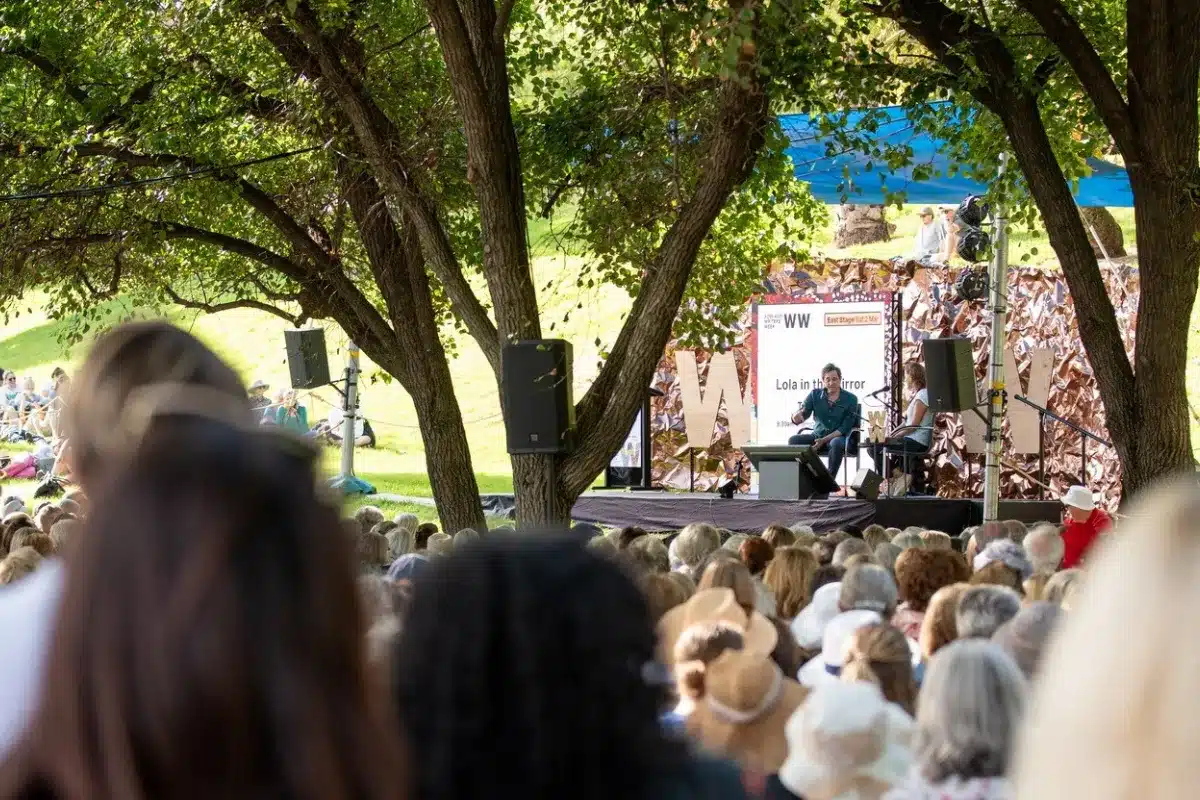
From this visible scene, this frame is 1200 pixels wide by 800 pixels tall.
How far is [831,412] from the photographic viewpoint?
1769cm

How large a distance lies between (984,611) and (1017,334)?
15270 millimetres

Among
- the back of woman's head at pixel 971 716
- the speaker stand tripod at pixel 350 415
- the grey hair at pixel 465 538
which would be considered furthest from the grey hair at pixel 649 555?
the speaker stand tripod at pixel 350 415

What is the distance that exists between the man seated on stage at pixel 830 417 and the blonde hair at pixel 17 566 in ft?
39.5

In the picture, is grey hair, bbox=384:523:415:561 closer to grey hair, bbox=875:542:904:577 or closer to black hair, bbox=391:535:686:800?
grey hair, bbox=875:542:904:577

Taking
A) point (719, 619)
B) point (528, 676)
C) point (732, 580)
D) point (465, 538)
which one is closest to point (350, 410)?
point (732, 580)

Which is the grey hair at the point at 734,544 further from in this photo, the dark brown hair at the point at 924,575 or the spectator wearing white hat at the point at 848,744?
the spectator wearing white hat at the point at 848,744

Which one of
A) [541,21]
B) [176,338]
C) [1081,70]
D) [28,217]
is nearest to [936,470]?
[541,21]

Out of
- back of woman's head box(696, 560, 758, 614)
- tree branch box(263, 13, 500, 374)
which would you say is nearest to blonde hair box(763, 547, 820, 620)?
back of woman's head box(696, 560, 758, 614)

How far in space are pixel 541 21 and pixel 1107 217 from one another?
14341 millimetres

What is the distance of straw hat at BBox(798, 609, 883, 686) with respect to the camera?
461 centimetres

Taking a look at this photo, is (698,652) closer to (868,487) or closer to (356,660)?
(356,660)

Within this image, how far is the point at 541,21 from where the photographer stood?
522 inches

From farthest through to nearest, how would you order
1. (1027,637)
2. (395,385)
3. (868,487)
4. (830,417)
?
(395,385), (830,417), (868,487), (1027,637)

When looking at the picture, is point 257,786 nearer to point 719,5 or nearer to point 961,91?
point 719,5
